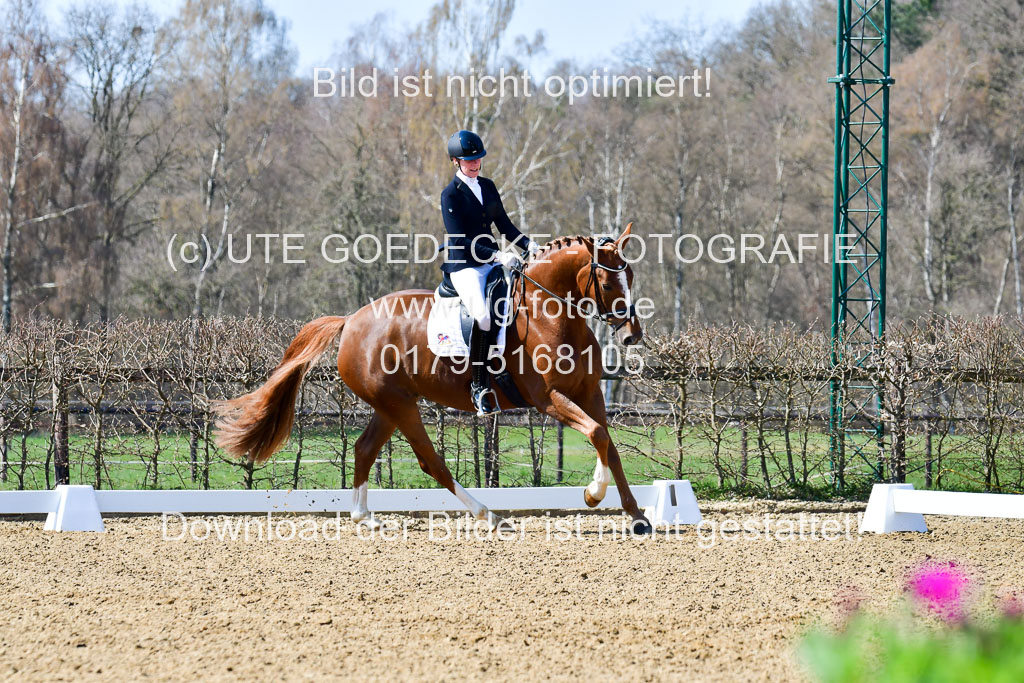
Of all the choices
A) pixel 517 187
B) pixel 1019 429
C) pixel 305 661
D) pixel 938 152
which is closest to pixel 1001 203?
pixel 938 152

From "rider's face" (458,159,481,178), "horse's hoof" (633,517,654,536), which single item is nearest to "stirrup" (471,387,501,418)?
"horse's hoof" (633,517,654,536)

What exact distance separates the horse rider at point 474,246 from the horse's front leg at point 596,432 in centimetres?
55

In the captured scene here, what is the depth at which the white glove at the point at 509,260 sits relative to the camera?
669 centimetres

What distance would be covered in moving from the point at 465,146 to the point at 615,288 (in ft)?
4.78

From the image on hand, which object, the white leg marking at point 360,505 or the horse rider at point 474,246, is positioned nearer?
the horse rider at point 474,246

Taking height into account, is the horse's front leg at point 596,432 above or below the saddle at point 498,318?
below

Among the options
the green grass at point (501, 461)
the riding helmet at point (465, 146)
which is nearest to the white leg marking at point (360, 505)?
the green grass at point (501, 461)

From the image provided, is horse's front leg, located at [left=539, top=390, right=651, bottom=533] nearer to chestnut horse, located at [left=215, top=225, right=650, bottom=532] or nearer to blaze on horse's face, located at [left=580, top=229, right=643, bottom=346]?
chestnut horse, located at [left=215, top=225, right=650, bottom=532]

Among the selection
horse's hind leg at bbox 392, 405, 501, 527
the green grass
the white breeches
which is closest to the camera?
the white breeches

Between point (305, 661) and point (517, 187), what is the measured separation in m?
20.2

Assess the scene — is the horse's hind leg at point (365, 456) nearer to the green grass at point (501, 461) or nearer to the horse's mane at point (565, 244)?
the horse's mane at point (565, 244)

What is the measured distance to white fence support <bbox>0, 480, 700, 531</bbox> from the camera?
7.36m

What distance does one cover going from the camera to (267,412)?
7.39m

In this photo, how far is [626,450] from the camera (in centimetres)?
1006
